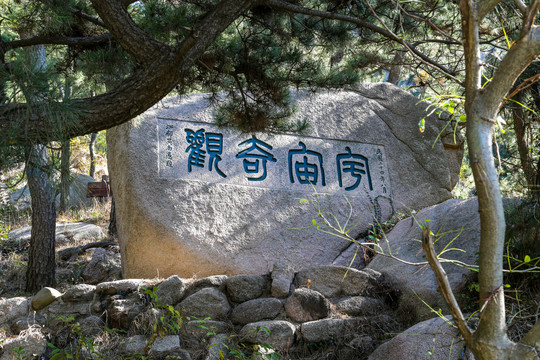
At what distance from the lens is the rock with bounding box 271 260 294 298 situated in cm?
374

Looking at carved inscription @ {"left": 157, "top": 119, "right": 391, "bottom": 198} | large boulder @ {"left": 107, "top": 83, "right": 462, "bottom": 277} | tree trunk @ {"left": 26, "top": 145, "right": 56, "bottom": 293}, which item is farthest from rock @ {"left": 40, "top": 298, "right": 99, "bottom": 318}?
carved inscription @ {"left": 157, "top": 119, "right": 391, "bottom": 198}

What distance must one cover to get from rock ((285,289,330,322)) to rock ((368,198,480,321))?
62 centimetres

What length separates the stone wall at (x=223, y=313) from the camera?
3381mm

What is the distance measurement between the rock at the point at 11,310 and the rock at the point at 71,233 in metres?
3.19

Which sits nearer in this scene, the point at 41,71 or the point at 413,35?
the point at 41,71

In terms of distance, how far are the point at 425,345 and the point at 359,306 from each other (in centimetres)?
83

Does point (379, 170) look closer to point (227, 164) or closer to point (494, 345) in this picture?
point (227, 164)

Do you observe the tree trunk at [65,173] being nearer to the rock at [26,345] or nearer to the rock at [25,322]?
the rock at [26,345]

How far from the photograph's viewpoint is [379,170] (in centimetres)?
585

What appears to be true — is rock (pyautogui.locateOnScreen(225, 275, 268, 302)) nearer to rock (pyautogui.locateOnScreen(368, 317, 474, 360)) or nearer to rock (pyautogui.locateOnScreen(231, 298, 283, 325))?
rock (pyautogui.locateOnScreen(231, 298, 283, 325))

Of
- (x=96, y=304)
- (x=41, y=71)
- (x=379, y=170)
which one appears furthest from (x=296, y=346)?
(x=379, y=170)

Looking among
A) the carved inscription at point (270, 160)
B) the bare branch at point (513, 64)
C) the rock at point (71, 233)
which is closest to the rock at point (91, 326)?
the carved inscription at point (270, 160)

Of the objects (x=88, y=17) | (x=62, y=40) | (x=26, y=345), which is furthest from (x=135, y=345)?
(x=88, y=17)

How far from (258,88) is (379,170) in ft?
8.66
